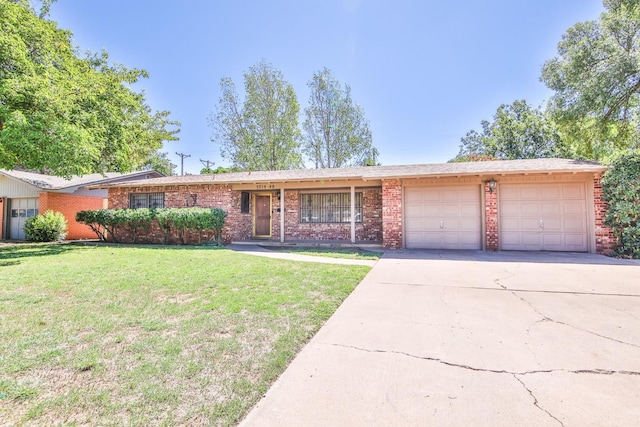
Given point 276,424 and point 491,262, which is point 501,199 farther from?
point 276,424

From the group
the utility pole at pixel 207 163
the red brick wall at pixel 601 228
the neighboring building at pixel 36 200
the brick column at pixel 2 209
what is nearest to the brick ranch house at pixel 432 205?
the red brick wall at pixel 601 228

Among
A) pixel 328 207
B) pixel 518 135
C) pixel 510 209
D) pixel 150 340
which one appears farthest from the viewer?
pixel 518 135

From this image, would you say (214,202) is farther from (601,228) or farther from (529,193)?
(601,228)

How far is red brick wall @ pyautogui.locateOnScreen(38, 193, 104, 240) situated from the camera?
14047mm

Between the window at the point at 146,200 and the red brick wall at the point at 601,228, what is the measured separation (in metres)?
15.6

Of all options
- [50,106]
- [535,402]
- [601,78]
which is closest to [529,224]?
[601,78]

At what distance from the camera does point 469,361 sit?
2.43 metres

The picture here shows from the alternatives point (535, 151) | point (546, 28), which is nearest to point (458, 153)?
point (535, 151)

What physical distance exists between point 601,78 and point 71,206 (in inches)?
929

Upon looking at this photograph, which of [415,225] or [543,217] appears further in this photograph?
[415,225]

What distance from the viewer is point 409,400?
75.5 inches

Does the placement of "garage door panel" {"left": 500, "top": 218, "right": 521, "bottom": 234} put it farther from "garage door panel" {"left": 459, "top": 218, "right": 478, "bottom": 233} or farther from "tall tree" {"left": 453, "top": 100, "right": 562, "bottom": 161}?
"tall tree" {"left": 453, "top": 100, "right": 562, "bottom": 161}

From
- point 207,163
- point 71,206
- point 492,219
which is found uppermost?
point 207,163

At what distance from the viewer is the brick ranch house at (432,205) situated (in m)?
8.71
